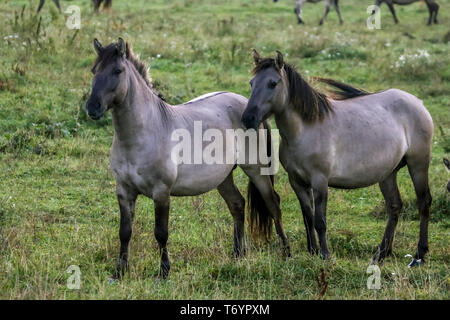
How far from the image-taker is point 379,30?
19.1 m

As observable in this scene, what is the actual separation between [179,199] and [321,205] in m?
2.52

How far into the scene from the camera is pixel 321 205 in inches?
241

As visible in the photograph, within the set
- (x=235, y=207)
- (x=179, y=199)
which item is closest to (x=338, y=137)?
(x=235, y=207)

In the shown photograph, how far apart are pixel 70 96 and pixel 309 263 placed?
6.15 m

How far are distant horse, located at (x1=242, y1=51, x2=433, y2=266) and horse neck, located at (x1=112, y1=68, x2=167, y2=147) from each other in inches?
30.6

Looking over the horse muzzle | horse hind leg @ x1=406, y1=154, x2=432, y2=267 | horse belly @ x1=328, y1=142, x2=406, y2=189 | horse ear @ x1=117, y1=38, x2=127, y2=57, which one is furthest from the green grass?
horse ear @ x1=117, y1=38, x2=127, y2=57

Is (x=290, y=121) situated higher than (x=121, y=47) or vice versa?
(x=121, y=47)

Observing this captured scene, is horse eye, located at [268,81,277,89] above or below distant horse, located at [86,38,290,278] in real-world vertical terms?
above

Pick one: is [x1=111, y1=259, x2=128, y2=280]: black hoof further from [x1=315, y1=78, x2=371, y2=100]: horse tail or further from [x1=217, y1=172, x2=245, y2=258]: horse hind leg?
[x1=315, y1=78, x2=371, y2=100]: horse tail

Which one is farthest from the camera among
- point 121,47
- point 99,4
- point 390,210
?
point 99,4

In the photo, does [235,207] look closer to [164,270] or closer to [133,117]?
[164,270]

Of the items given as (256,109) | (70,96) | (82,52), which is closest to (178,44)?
(82,52)

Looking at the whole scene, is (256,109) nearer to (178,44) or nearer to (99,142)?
(99,142)

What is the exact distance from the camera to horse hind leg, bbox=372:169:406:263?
670 cm
